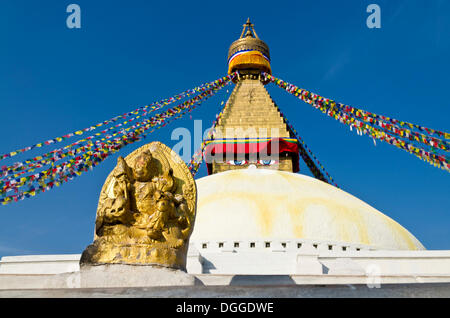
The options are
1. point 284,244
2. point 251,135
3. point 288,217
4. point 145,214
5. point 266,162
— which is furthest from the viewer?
point 251,135

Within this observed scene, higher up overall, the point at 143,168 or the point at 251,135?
the point at 251,135

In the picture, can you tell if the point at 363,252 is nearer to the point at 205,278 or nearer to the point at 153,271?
the point at 205,278

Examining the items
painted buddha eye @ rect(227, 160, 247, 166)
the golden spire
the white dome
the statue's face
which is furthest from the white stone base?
the golden spire

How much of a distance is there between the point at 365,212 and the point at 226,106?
32.0 ft

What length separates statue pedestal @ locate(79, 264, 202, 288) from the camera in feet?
16.2

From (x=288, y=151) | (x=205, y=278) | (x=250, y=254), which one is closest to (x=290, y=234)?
(x=250, y=254)

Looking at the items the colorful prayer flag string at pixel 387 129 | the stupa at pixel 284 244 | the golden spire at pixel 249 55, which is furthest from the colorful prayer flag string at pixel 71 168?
the golden spire at pixel 249 55

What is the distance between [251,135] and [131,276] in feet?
46.4

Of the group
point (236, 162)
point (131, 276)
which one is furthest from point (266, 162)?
point (131, 276)

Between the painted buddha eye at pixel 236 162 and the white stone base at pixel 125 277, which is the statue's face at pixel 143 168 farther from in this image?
the painted buddha eye at pixel 236 162

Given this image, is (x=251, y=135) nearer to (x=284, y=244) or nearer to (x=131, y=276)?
(x=284, y=244)

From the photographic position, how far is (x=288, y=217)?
11.3 m

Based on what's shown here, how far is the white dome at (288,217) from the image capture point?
10938 millimetres

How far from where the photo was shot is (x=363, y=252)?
961cm
